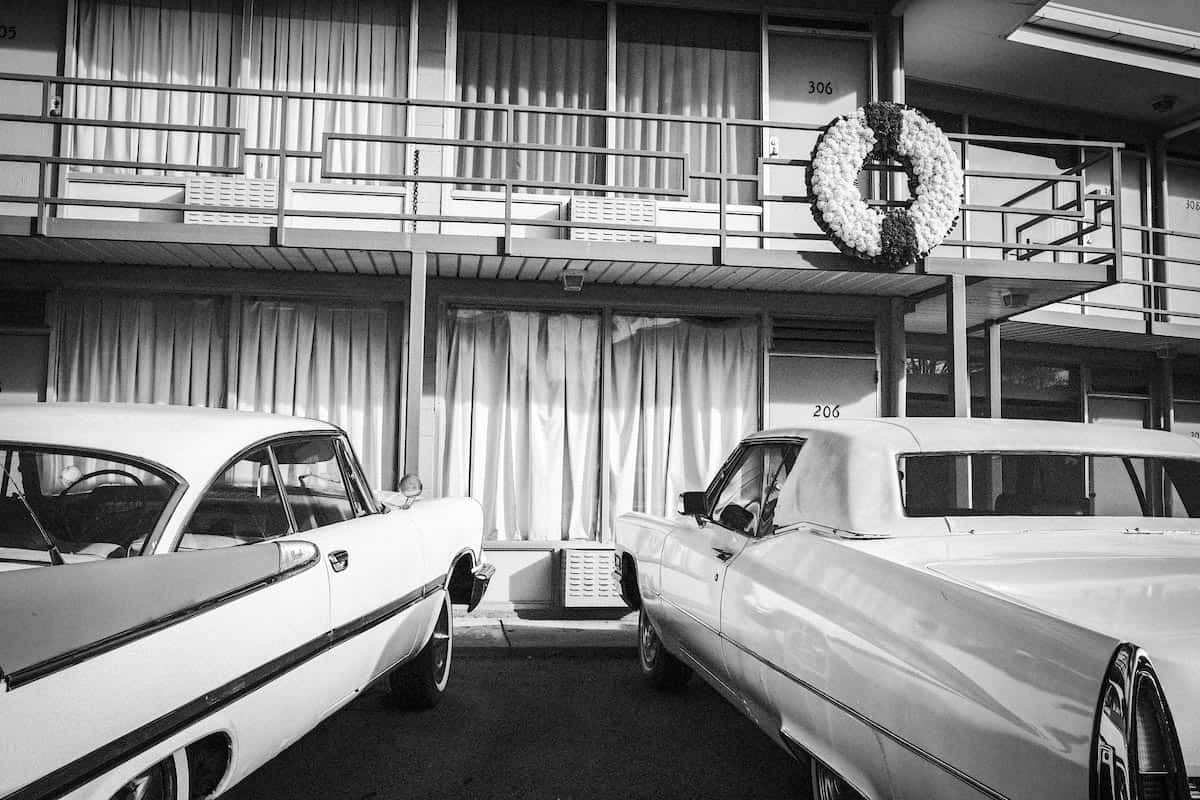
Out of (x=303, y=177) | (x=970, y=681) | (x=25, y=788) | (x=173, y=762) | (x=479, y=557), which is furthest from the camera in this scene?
(x=303, y=177)

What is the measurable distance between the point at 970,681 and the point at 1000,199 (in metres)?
11.3

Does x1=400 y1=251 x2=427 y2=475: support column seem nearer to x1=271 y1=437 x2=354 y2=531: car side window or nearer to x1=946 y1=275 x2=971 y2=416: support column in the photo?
x1=271 y1=437 x2=354 y2=531: car side window

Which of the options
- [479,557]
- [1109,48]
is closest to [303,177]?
[479,557]

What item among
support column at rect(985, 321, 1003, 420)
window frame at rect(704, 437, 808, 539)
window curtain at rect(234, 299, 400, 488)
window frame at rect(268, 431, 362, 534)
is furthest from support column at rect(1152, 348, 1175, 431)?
window frame at rect(268, 431, 362, 534)

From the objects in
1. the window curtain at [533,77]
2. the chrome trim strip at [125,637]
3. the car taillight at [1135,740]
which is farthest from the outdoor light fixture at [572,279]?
the car taillight at [1135,740]

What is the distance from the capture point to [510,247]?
7.51m

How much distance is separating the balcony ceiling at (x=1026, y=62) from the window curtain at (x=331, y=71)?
548 cm

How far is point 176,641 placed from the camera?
94.1 inches

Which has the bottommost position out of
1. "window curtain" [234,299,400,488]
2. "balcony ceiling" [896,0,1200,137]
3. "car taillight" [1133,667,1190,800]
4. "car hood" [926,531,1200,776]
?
"car taillight" [1133,667,1190,800]

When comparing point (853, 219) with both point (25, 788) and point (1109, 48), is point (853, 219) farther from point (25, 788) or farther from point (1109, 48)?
point (25, 788)

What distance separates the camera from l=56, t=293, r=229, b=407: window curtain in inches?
332

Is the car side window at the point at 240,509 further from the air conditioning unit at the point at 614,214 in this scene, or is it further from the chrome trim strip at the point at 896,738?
the air conditioning unit at the point at 614,214

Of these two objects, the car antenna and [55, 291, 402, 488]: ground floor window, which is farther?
[55, 291, 402, 488]: ground floor window

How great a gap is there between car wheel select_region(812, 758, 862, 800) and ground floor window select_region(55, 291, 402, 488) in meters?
6.29
